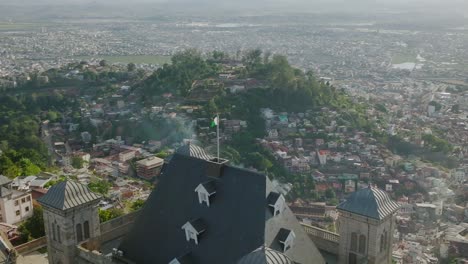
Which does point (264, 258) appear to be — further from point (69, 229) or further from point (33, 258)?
point (33, 258)

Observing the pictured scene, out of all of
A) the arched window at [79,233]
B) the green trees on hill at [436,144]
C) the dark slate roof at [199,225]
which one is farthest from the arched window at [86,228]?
the green trees on hill at [436,144]

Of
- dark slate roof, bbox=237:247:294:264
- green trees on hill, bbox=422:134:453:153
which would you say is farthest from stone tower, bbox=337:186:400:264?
green trees on hill, bbox=422:134:453:153

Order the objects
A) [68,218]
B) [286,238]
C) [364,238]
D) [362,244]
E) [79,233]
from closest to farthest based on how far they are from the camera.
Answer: [286,238], [364,238], [362,244], [68,218], [79,233]

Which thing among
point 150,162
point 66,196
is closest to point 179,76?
point 150,162

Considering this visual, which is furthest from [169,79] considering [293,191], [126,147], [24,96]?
[293,191]

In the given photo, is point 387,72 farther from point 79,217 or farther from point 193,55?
point 79,217

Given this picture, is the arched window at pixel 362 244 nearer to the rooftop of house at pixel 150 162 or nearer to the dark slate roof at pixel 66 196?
the dark slate roof at pixel 66 196
